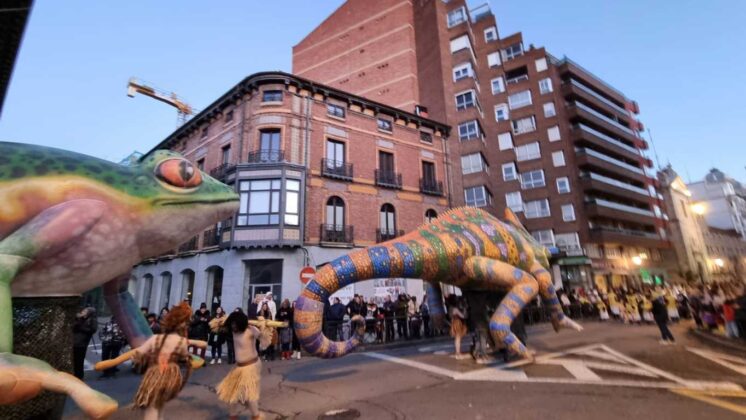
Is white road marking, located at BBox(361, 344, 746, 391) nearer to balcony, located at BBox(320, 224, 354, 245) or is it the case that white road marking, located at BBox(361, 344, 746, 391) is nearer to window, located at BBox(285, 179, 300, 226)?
balcony, located at BBox(320, 224, 354, 245)

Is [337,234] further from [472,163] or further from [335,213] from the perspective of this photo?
[472,163]

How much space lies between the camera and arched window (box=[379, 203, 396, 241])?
1897cm

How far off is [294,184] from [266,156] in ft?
6.89

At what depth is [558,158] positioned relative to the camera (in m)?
30.6

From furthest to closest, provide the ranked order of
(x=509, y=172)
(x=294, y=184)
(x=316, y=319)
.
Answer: (x=509, y=172), (x=294, y=184), (x=316, y=319)

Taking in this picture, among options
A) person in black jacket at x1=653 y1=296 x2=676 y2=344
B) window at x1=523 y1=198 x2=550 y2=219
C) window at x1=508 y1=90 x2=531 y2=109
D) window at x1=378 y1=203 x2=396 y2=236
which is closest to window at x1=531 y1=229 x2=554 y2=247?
window at x1=523 y1=198 x2=550 y2=219

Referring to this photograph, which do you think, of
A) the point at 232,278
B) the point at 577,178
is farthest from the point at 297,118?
the point at 577,178

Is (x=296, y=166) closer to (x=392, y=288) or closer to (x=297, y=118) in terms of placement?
(x=297, y=118)

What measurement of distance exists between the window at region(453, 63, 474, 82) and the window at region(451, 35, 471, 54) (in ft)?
5.52

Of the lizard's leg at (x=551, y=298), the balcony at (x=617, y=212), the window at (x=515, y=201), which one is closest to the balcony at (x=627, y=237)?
the balcony at (x=617, y=212)

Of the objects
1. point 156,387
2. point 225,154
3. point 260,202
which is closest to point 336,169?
point 260,202

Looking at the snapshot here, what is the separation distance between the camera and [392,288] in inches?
695

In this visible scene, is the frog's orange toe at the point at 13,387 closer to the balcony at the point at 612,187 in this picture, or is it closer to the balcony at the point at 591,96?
the balcony at the point at 612,187

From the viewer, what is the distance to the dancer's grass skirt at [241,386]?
396 cm
